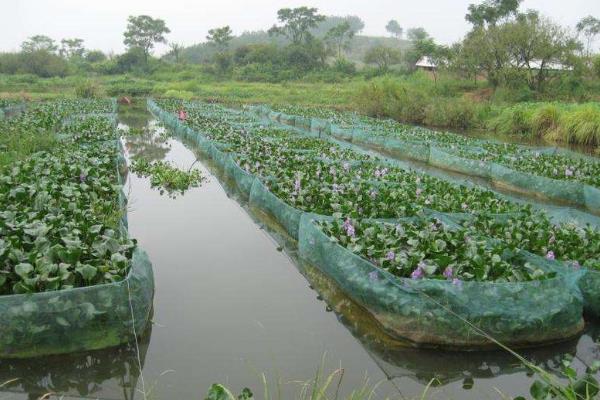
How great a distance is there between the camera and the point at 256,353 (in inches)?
197

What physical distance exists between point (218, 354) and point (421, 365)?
191 cm

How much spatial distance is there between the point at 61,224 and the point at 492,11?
44.7 m

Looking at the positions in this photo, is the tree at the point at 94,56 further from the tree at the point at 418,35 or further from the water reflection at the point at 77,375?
the water reflection at the point at 77,375

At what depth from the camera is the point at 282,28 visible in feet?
256

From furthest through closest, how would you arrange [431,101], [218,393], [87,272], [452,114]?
[431,101] < [452,114] < [87,272] < [218,393]

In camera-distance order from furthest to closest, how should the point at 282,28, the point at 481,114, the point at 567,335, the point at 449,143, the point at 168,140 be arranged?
the point at 282,28
the point at 481,114
the point at 168,140
the point at 449,143
the point at 567,335

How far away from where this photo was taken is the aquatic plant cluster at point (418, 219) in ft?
18.0

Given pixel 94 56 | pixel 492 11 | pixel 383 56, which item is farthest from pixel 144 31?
pixel 492 11

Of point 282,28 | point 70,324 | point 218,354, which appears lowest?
point 218,354

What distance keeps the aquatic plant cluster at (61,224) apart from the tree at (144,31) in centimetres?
6977

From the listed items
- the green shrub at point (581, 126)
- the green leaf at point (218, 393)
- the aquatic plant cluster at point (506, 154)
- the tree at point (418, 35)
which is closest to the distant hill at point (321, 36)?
the tree at point (418, 35)

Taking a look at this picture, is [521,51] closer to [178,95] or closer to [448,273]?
[178,95]

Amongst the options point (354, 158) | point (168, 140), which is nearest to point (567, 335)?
point (354, 158)

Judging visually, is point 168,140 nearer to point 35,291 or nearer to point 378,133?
point 378,133
